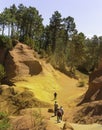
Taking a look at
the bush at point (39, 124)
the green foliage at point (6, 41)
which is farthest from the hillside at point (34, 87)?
the bush at point (39, 124)

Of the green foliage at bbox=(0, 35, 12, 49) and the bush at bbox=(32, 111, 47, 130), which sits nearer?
the bush at bbox=(32, 111, 47, 130)

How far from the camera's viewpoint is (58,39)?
89.2 m

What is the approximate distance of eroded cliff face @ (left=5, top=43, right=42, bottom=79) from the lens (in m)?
60.8

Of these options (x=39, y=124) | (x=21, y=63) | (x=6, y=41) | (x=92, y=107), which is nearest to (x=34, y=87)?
(x=21, y=63)

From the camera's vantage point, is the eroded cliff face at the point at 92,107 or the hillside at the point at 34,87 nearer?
the eroded cliff face at the point at 92,107

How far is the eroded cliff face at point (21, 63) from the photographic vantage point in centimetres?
6084

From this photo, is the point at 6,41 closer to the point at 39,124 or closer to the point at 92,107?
the point at 92,107

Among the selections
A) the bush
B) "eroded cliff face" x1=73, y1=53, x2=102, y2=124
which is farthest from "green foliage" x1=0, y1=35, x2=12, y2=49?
the bush

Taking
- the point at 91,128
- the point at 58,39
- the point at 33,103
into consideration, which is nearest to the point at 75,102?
the point at 33,103

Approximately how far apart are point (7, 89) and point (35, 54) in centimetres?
1683

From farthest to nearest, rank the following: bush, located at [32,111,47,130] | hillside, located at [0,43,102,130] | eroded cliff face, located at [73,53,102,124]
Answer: hillside, located at [0,43,102,130] < eroded cliff face, located at [73,53,102,124] < bush, located at [32,111,47,130]

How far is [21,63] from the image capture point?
62344 mm

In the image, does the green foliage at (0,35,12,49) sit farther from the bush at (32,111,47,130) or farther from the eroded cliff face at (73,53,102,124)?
the bush at (32,111,47,130)

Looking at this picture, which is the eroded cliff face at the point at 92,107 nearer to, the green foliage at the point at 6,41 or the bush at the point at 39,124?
the bush at the point at 39,124
